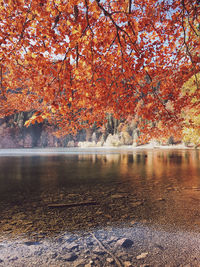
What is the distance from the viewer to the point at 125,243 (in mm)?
2881

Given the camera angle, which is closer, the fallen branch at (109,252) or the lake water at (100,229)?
the fallen branch at (109,252)

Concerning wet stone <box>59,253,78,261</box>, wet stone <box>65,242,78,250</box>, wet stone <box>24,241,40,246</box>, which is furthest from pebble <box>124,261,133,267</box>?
wet stone <box>24,241,40,246</box>

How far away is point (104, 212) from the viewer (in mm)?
4281

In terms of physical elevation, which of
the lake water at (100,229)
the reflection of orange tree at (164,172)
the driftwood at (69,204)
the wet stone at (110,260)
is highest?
the wet stone at (110,260)

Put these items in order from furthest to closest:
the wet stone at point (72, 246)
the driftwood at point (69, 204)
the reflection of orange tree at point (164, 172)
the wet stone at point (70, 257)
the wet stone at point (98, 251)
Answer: the reflection of orange tree at point (164, 172) → the driftwood at point (69, 204) → the wet stone at point (72, 246) → the wet stone at point (98, 251) → the wet stone at point (70, 257)

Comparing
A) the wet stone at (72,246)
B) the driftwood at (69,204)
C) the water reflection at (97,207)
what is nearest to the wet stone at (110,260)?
the wet stone at (72,246)

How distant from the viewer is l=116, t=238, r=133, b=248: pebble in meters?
2.82

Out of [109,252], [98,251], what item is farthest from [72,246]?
[109,252]

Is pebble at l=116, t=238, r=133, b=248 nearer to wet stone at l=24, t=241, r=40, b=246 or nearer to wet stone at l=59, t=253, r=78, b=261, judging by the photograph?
wet stone at l=59, t=253, r=78, b=261

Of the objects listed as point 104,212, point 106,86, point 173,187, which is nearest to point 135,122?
point 106,86

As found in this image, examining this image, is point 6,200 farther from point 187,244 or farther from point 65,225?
point 187,244

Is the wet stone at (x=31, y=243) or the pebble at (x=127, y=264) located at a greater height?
the pebble at (x=127, y=264)

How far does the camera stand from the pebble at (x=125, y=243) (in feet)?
9.25

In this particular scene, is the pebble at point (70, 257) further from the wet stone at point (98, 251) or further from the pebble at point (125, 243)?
the pebble at point (125, 243)
